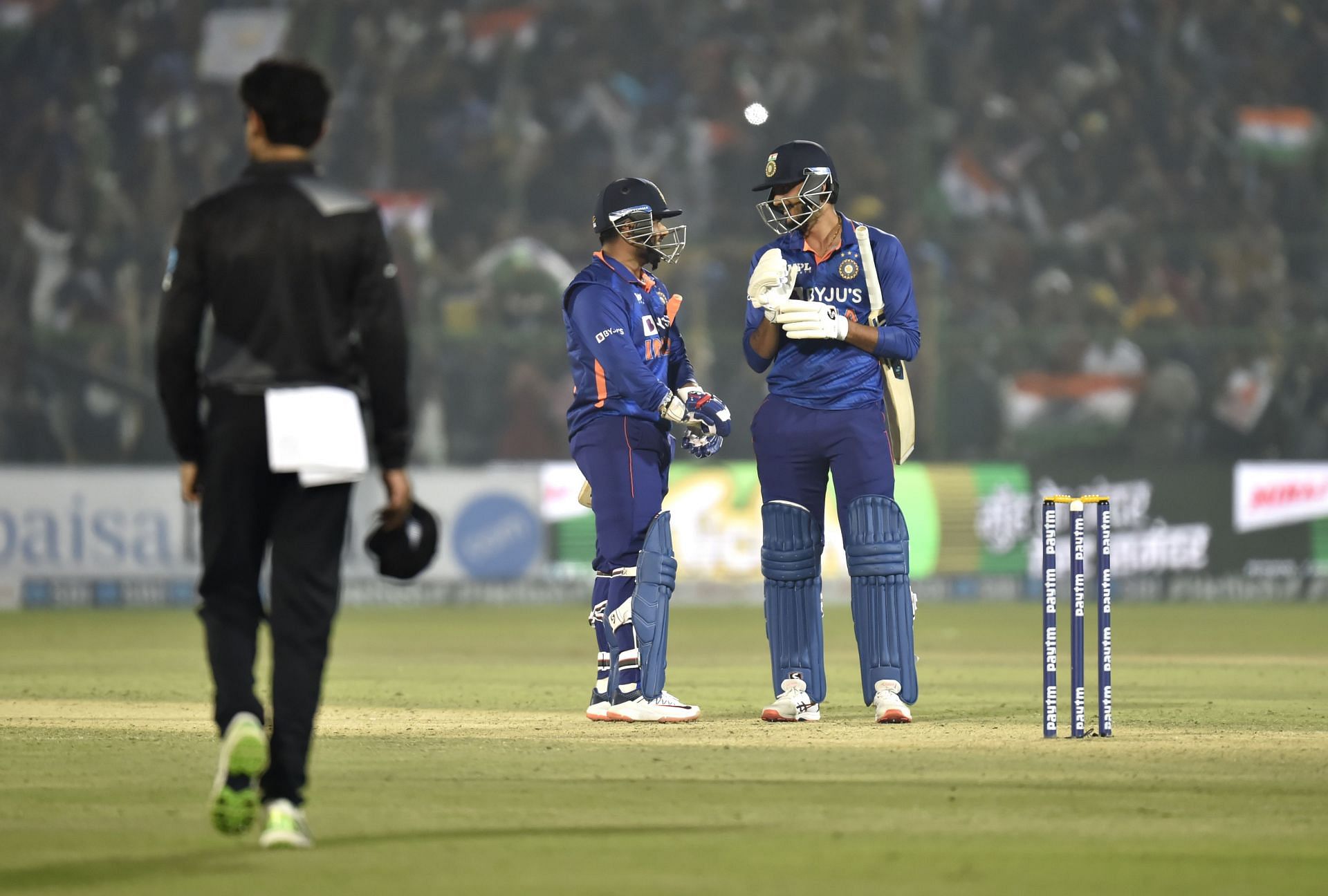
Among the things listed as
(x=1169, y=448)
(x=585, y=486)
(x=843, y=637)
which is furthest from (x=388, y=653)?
(x=1169, y=448)

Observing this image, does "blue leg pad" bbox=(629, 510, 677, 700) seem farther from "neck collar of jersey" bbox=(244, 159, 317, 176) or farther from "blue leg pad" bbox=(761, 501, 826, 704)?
"neck collar of jersey" bbox=(244, 159, 317, 176)

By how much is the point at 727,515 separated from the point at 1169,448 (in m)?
5.16

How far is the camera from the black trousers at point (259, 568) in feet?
17.0

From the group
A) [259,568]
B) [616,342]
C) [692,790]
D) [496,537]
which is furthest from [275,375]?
[496,537]

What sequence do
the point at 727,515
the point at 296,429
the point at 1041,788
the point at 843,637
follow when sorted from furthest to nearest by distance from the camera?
the point at 727,515 < the point at 843,637 < the point at 1041,788 < the point at 296,429

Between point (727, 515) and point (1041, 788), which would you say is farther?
point (727, 515)

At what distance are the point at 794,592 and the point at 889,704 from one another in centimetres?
59

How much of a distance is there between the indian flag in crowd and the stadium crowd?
4cm

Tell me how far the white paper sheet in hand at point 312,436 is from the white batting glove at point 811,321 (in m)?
3.32

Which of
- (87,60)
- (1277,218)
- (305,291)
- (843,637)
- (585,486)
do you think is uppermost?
(87,60)

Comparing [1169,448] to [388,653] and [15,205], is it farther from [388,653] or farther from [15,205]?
[15,205]

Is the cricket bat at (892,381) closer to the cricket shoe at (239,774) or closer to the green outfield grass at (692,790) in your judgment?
the green outfield grass at (692,790)

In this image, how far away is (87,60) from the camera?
2297 centimetres

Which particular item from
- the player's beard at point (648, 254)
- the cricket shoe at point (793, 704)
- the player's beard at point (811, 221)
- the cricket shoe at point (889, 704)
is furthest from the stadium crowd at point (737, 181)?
the cricket shoe at point (889, 704)
